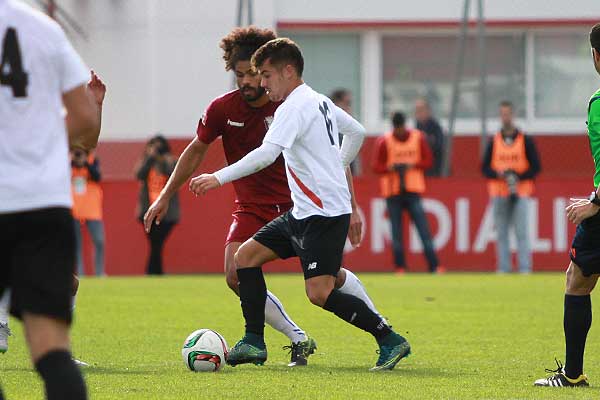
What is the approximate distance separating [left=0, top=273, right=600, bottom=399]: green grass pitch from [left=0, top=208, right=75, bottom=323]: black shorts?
2.33 meters

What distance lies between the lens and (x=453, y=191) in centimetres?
1977

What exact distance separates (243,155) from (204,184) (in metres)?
2.07

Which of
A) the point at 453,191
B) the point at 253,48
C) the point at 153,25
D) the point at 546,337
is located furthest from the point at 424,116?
the point at 253,48

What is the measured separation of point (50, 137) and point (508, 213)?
15209 millimetres

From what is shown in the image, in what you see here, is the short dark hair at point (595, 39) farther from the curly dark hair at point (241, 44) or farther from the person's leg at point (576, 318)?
the curly dark hair at point (241, 44)

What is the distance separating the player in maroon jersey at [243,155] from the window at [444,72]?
1561cm

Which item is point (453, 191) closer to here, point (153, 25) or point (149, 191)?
point (149, 191)

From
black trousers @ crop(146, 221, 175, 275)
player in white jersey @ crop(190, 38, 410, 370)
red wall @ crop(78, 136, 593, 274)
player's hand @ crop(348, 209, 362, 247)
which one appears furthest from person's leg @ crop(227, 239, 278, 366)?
red wall @ crop(78, 136, 593, 274)

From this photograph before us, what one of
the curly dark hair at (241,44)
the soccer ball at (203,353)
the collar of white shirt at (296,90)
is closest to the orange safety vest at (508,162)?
the curly dark hair at (241,44)

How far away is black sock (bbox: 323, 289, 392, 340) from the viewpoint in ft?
25.9

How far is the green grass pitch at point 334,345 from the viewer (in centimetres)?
705

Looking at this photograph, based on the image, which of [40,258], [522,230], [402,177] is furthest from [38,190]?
[522,230]

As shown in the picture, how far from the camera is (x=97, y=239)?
19094 millimetres

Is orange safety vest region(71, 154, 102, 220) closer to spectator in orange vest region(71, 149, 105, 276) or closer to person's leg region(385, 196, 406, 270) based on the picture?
spectator in orange vest region(71, 149, 105, 276)
